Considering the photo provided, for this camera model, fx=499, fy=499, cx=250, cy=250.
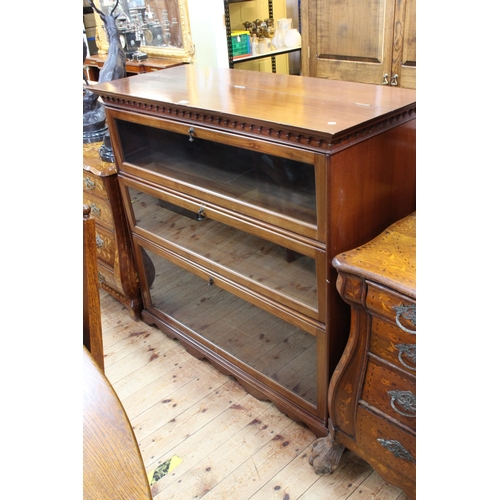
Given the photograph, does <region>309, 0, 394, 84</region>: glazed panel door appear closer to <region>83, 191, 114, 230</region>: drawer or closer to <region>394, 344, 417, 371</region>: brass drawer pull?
<region>83, 191, 114, 230</region>: drawer

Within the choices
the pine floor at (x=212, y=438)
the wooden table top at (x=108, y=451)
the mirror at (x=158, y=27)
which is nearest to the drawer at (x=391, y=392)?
the pine floor at (x=212, y=438)

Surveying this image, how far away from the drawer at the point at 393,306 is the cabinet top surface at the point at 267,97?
0.36m

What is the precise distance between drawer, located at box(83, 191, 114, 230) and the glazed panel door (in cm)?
123

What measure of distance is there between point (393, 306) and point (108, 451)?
2.24 ft

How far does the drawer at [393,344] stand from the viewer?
3.61 feet

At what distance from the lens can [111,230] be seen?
2.09 m

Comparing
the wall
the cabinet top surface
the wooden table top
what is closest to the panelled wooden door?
the cabinet top surface

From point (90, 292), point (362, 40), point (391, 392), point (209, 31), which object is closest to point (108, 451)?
point (90, 292)

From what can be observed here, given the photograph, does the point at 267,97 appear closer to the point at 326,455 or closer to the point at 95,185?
the point at 95,185

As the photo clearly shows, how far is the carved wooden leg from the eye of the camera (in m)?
1.46
